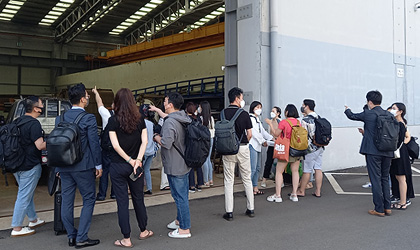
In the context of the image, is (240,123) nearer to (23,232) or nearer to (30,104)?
(30,104)

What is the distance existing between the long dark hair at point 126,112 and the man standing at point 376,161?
3.36 meters

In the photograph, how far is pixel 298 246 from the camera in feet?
13.4

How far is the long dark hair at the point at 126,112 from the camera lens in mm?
3918

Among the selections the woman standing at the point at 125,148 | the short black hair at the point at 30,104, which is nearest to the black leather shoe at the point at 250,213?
the woman standing at the point at 125,148

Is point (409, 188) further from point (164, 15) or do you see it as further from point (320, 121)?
point (164, 15)

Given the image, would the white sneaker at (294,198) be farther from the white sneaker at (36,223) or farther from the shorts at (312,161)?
the white sneaker at (36,223)

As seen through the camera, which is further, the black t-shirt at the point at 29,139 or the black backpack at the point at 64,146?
the black t-shirt at the point at 29,139

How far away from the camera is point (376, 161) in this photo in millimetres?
5312

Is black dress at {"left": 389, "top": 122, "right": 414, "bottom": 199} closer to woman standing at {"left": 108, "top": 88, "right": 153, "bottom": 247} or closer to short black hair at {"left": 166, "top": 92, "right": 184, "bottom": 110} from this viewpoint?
short black hair at {"left": 166, "top": 92, "right": 184, "bottom": 110}

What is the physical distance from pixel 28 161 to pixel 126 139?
1.31 m

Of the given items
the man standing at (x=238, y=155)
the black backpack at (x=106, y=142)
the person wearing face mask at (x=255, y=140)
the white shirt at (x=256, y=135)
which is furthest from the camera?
the white shirt at (x=256, y=135)

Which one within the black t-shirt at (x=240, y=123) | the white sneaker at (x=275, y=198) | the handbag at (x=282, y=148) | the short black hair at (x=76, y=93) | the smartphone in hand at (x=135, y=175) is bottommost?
the white sneaker at (x=275, y=198)

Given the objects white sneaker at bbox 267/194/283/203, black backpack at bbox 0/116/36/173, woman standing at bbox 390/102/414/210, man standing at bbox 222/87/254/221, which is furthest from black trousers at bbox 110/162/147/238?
woman standing at bbox 390/102/414/210

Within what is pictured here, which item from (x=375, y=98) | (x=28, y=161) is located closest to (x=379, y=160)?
(x=375, y=98)
